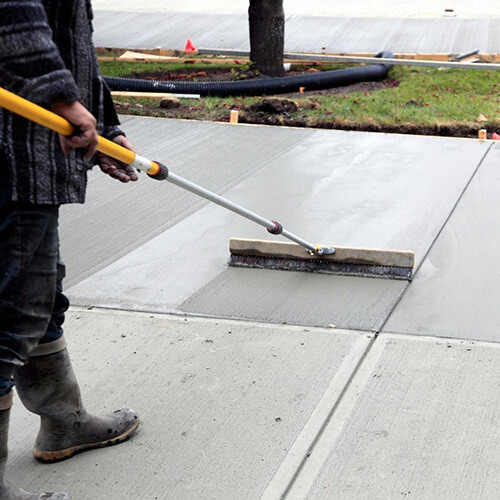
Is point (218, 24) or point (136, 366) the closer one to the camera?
point (136, 366)

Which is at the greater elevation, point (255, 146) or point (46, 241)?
point (46, 241)

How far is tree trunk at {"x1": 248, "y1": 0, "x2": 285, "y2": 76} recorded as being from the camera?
9.27 m

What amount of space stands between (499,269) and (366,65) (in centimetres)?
595

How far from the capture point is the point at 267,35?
9383 millimetres

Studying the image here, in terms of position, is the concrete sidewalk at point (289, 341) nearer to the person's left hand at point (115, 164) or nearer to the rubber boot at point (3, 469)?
the rubber boot at point (3, 469)

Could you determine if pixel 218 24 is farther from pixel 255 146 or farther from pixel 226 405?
pixel 226 405

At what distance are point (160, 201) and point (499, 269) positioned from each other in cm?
226

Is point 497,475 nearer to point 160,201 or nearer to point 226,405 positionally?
point 226,405

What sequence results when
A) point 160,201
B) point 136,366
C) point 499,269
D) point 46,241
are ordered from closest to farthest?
point 46,241 < point 136,366 < point 499,269 < point 160,201

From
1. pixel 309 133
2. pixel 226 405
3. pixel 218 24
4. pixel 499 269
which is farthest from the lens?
pixel 218 24

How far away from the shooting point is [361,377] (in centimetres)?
345

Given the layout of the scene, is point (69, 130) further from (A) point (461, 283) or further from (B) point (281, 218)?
(B) point (281, 218)

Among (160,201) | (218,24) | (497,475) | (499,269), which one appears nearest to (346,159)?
(160,201)

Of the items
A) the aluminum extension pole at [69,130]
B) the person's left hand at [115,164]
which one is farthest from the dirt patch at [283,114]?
the person's left hand at [115,164]
